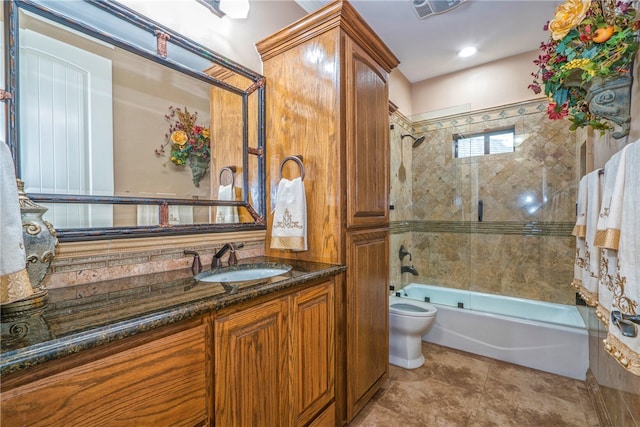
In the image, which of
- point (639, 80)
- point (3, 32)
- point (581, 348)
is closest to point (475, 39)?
point (639, 80)

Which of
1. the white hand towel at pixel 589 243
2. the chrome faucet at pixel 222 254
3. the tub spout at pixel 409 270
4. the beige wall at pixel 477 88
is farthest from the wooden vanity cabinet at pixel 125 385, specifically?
the beige wall at pixel 477 88

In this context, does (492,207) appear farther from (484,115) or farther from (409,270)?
(409,270)

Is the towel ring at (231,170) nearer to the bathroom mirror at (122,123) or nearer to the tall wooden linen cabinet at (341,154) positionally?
the bathroom mirror at (122,123)

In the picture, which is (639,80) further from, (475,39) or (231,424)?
(475,39)

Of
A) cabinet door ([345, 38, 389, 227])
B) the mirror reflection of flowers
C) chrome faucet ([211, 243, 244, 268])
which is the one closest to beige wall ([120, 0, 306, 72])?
the mirror reflection of flowers

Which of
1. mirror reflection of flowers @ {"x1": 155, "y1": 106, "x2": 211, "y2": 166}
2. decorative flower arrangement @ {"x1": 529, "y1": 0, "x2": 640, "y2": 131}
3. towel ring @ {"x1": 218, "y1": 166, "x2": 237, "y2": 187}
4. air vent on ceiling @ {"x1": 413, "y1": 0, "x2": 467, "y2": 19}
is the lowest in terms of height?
towel ring @ {"x1": 218, "y1": 166, "x2": 237, "y2": 187}

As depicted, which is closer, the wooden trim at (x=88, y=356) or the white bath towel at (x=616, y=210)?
the wooden trim at (x=88, y=356)

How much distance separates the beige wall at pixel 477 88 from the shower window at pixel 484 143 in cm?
29

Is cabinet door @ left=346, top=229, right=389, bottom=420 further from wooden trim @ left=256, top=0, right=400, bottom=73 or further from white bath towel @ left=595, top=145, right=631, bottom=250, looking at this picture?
wooden trim @ left=256, top=0, right=400, bottom=73

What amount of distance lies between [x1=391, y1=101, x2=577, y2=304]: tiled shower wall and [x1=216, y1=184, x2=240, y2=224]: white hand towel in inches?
72.0

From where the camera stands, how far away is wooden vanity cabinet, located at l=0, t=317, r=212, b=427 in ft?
1.80

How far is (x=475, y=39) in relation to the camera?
2.52m

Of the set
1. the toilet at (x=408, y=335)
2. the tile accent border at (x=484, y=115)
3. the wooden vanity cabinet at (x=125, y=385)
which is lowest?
the toilet at (x=408, y=335)

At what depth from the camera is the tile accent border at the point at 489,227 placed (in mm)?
2645
